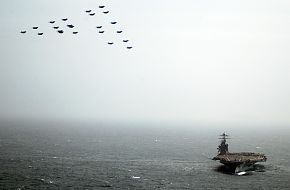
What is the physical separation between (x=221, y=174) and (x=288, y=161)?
115 feet

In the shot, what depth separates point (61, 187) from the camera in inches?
2359

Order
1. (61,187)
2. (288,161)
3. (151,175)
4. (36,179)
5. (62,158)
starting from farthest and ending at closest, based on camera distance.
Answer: (288,161)
(62,158)
(151,175)
(36,179)
(61,187)

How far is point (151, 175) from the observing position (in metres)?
74.5

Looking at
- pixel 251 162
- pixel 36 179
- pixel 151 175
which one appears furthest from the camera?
pixel 251 162

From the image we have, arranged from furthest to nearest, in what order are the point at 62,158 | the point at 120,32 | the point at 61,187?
the point at 62,158
the point at 61,187
the point at 120,32

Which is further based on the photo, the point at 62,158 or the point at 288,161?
the point at 288,161

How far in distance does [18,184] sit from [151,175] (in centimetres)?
2536

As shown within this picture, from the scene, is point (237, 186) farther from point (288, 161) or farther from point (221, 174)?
point (288, 161)

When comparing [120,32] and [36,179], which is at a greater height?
[120,32]

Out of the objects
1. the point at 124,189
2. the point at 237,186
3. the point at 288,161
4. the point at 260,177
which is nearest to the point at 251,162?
the point at 260,177

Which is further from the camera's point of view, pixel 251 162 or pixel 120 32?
pixel 251 162

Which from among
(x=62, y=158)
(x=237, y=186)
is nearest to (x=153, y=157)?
(x=62, y=158)

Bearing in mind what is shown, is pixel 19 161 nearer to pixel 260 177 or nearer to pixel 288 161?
pixel 260 177

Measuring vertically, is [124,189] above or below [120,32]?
below
